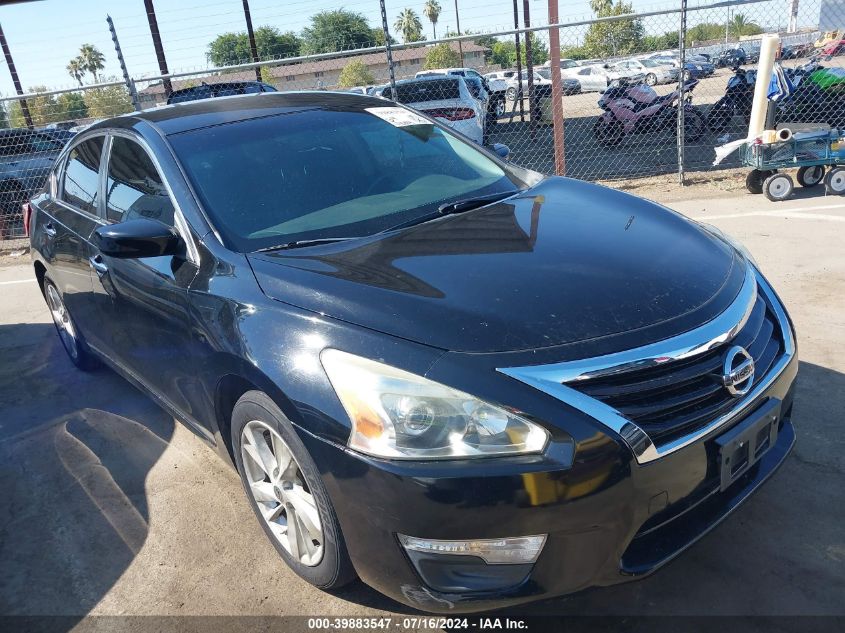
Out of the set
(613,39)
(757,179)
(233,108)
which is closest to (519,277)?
(233,108)

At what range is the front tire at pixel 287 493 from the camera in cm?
213

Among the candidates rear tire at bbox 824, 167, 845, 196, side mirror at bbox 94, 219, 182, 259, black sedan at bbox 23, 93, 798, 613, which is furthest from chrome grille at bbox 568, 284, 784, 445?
rear tire at bbox 824, 167, 845, 196

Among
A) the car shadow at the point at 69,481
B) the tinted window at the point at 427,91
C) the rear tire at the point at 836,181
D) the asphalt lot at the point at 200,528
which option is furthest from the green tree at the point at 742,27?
the car shadow at the point at 69,481

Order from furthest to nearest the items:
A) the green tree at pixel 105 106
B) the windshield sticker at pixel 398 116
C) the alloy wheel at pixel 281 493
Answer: the green tree at pixel 105 106, the windshield sticker at pixel 398 116, the alloy wheel at pixel 281 493

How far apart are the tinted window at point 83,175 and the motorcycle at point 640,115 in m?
9.91

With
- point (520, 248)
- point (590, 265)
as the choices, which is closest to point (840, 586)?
point (590, 265)

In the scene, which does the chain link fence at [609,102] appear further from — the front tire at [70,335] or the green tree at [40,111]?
the front tire at [70,335]

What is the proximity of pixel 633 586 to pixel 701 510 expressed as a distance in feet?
1.42

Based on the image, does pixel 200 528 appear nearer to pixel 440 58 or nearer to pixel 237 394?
pixel 237 394

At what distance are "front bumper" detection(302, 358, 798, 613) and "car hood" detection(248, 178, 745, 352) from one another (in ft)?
1.13

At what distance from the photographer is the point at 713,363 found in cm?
204

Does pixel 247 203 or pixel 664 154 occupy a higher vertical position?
pixel 247 203

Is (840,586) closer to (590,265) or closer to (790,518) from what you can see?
(790,518)

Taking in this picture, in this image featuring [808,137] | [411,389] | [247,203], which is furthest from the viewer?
[808,137]
